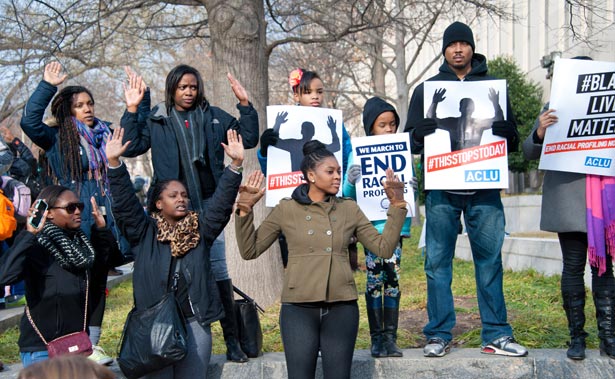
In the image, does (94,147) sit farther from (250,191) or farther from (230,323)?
(250,191)

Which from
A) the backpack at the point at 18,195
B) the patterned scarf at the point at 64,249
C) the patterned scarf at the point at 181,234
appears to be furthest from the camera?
the backpack at the point at 18,195

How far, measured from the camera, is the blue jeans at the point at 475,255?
553 centimetres

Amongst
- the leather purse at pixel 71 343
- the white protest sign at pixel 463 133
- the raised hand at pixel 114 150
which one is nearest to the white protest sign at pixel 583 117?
the white protest sign at pixel 463 133

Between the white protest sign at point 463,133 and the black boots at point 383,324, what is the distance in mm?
876

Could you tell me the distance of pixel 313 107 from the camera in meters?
5.95

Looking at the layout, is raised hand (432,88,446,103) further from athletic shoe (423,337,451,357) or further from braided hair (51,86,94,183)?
braided hair (51,86,94,183)

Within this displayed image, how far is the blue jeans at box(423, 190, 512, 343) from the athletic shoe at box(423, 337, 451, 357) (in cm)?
4

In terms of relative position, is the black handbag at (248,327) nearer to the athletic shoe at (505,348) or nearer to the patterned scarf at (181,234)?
the patterned scarf at (181,234)

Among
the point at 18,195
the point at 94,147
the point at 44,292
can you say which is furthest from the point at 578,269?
the point at 18,195

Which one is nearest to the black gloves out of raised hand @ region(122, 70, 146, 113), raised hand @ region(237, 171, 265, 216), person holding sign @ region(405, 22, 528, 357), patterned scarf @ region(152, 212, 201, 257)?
person holding sign @ region(405, 22, 528, 357)

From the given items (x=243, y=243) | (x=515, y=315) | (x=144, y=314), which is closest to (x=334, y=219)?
(x=243, y=243)

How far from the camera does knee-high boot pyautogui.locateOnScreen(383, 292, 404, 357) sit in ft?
17.9

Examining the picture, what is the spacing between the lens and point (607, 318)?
533cm

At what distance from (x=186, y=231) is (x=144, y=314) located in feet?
1.81
